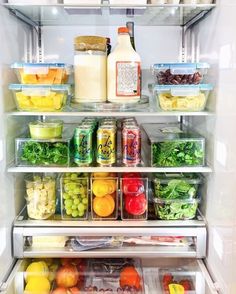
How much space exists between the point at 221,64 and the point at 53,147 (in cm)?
72

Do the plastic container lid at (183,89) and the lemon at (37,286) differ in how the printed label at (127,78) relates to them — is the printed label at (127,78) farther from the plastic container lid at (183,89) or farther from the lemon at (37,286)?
the lemon at (37,286)

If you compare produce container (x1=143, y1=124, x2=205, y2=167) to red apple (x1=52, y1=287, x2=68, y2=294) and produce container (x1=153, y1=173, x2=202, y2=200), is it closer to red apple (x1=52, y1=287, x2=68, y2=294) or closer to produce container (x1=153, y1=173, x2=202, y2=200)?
produce container (x1=153, y1=173, x2=202, y2=200)

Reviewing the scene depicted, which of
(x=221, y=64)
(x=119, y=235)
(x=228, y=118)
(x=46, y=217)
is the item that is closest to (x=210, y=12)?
(x=221, y=64)

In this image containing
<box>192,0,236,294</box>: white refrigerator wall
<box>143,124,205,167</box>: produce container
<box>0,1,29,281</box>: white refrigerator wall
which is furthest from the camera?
<box>143,124,205,167</box>: produce container

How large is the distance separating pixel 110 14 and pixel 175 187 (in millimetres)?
801

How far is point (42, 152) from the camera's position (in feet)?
5.46

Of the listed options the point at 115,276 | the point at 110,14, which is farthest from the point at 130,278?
the point at 110,14

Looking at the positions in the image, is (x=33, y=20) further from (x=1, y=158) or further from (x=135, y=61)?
(x=1, y=158)

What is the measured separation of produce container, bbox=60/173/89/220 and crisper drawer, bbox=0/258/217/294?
0.82 ft

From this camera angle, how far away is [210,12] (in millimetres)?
1656

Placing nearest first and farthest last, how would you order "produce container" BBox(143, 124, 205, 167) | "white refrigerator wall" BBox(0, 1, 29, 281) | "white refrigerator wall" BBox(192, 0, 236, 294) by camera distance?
"white refrigerator wall" BBox(192, 0, 236, 294)
"white refrigerator wall" BBox(0, 1, 29, 281)
"produce container" BBox(143, 124, 205, 167)

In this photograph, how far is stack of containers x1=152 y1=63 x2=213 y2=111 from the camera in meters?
1.60

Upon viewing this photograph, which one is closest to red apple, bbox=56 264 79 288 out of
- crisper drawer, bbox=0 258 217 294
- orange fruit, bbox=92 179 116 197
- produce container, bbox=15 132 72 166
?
crisper drawer, bbox=0 258 217 294

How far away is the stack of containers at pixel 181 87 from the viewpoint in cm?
160
